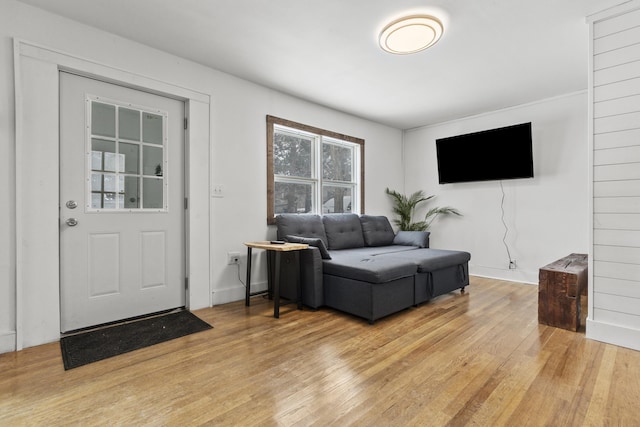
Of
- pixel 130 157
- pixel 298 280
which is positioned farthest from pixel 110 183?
pixel 298 280

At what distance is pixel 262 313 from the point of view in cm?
289

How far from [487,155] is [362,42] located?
2.69 m

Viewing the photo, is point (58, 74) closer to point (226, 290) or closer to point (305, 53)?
point (305, 53)

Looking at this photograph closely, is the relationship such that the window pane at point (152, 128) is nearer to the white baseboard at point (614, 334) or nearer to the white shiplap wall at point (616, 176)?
the white shiplap wall at point (616, 176)

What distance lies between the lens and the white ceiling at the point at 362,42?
85.9 inches

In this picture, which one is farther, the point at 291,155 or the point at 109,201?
the point at 291,155

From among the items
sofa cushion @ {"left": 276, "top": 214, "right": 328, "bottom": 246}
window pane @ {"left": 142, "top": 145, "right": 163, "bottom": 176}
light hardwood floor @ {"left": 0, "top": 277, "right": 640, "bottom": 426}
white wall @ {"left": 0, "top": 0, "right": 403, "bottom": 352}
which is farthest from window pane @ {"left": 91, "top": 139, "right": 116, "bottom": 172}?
sofa cushion @ {"left": 276, "top": 214, "right": 328, "bottom": 246}

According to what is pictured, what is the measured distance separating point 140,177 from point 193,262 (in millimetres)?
929

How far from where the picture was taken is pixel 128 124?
8.76 feet

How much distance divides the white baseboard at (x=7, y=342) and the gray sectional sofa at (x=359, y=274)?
2.10 m

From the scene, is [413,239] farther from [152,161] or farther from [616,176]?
[152,161]

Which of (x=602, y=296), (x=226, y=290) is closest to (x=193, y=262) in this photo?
(x=226, y=290)

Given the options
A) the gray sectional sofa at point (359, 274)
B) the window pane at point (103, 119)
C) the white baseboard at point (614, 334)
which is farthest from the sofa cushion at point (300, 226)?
the white baseboard at point (614, 334)

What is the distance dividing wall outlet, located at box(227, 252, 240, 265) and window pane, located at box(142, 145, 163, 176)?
41.6 inches
